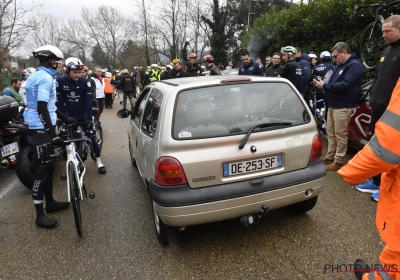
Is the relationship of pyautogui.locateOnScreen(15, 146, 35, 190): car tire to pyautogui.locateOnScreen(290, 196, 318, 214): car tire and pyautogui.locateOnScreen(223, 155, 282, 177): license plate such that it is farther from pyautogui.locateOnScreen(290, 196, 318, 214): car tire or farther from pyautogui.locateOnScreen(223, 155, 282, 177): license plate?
pyautogui.locateOnScreen(290, 196, 318, 214): car tire

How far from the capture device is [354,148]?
17.4ft

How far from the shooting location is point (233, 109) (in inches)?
113

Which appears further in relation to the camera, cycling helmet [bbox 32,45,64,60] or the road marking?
the road marking

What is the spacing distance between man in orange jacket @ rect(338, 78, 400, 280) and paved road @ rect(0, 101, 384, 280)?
77 centimetres

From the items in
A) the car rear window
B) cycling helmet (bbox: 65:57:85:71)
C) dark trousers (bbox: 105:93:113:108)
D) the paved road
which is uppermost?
cycling helmet (bbox: 65:57:85:71)

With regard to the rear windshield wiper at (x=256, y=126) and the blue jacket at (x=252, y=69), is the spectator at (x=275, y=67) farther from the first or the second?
the rear windshield wiper at (x=256, y=126)

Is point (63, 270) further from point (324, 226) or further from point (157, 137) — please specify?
point (324, 226)

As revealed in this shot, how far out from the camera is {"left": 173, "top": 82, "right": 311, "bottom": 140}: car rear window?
2711mm

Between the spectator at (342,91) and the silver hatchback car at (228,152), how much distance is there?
1.79 metres

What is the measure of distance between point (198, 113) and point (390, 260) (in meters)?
1.79

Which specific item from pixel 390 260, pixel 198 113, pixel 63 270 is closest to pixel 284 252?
pixel 390 260

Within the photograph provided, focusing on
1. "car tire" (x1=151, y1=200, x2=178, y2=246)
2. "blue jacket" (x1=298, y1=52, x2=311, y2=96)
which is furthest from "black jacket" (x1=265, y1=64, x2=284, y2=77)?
"car tire" (x1=151, y1=200, x2=178, y2=246)

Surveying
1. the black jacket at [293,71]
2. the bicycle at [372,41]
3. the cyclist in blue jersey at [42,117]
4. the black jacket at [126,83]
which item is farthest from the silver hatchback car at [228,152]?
the black jacket at [126,83]

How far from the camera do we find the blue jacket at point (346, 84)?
4391 millimetres
